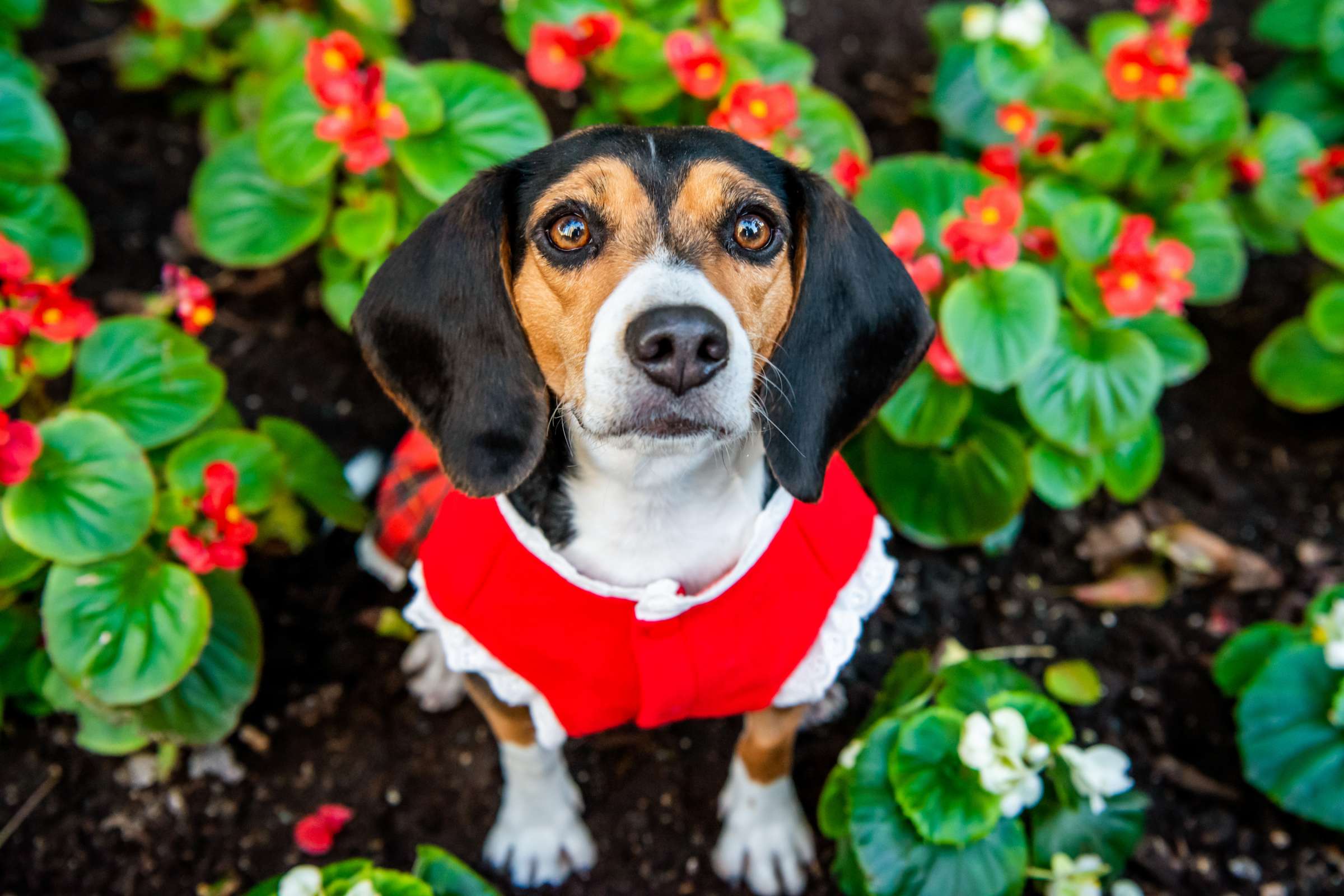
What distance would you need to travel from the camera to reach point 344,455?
3.58m

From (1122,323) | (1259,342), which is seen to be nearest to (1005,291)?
(1122,323)

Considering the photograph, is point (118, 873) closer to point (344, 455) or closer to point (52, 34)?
point (344, 455)

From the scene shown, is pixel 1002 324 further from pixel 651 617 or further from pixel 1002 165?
pixel 651 617

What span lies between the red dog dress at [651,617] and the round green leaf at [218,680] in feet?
2.32

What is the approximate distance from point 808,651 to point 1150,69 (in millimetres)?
2220

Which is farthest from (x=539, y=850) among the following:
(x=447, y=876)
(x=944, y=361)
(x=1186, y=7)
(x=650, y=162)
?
(x=1186, y=7)

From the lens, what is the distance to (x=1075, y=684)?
3.11m

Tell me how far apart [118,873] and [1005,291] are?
9.61ft

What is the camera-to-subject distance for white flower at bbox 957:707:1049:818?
2.35 meters

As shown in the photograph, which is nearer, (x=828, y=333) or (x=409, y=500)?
(x=828, y=333)

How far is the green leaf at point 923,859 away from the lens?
2484mm

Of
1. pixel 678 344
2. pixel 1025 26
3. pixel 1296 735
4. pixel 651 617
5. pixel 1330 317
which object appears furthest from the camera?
pixel 1025 26

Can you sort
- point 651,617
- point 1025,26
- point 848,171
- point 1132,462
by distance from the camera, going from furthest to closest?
point 1025,26, point 1132,462, point 848,171, point 651,617

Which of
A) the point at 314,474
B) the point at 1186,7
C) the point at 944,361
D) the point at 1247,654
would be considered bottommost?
the point at 1247,654
